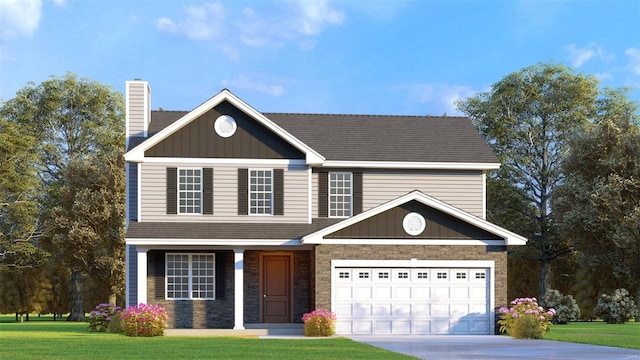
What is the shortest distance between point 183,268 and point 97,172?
62.8 ft

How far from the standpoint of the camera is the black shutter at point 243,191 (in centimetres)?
3089

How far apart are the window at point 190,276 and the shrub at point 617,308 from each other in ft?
61.4

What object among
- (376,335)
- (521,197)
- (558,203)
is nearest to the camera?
(376,335)

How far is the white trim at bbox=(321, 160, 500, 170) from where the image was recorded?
31.8 m

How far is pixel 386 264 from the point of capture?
1128 inches

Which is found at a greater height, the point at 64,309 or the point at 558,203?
the point at 558,203

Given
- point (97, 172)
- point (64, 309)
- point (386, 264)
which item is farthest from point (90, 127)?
point (386, 264)

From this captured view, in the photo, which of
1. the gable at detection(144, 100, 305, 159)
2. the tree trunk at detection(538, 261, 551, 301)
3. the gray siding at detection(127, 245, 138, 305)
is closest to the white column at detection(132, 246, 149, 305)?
the gray siding at detection(127, 245, 138, 305)

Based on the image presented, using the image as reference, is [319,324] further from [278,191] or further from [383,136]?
[383,136]

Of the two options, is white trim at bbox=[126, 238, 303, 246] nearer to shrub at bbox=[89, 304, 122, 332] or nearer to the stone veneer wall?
the stone veneer wall

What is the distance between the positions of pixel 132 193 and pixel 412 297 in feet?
33.4

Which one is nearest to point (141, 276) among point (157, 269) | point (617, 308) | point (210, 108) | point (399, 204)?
point (157, 269)

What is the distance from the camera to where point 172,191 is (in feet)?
101

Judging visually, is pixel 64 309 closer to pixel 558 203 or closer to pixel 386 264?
pixel 558 203
